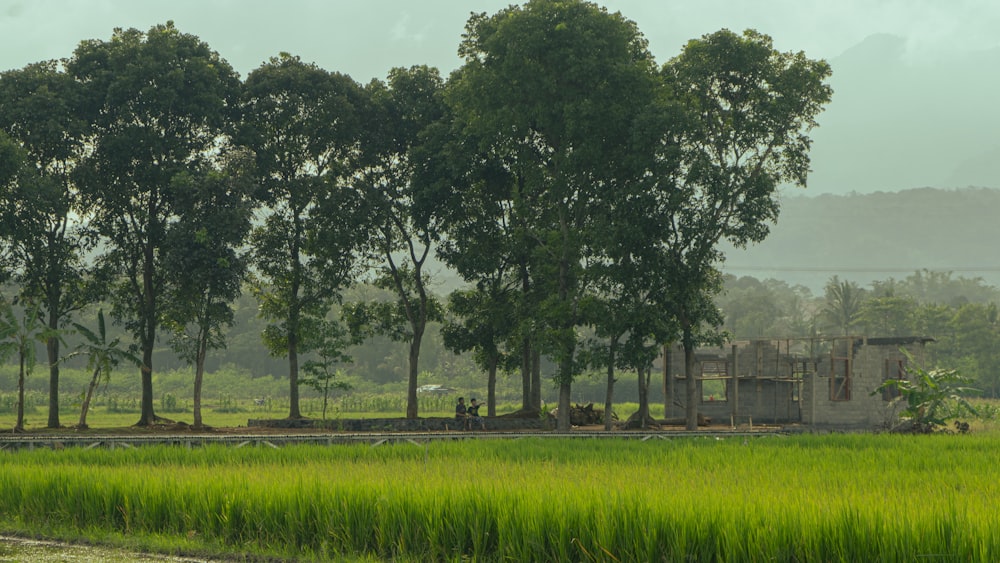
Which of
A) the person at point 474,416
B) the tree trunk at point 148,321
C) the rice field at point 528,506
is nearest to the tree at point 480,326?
the person at point 474,416

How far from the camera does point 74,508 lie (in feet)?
57.1

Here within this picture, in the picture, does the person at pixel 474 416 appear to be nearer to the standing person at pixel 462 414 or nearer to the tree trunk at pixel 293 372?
the standing person at pixel 462 414

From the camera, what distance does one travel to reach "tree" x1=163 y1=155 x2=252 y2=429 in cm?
3994

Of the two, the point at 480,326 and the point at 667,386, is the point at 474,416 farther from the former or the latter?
the point at 667,386

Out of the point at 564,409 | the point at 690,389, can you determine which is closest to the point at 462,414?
the point at 564,409

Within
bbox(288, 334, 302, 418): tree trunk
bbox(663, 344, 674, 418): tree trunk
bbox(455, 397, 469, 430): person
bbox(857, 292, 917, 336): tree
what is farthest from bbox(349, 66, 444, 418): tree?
bbox(857, 292, 917, 336): tree

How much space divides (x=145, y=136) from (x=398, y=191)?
34.5ft

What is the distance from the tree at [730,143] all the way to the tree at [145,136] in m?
18.4

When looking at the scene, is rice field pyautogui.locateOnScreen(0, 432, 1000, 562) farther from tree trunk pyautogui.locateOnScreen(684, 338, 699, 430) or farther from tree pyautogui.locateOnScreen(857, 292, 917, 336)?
tree pyautogui.locateOnScreen(857, 292, 917, 336)

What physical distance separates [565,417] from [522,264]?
24.7ft

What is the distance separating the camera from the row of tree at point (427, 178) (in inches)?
1549

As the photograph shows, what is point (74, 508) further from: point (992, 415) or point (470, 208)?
point (992, 415)

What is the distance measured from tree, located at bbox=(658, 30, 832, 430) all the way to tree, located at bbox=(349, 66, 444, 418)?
35.0 ft

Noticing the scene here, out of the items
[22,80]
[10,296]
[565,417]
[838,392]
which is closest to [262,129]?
[22,80]
